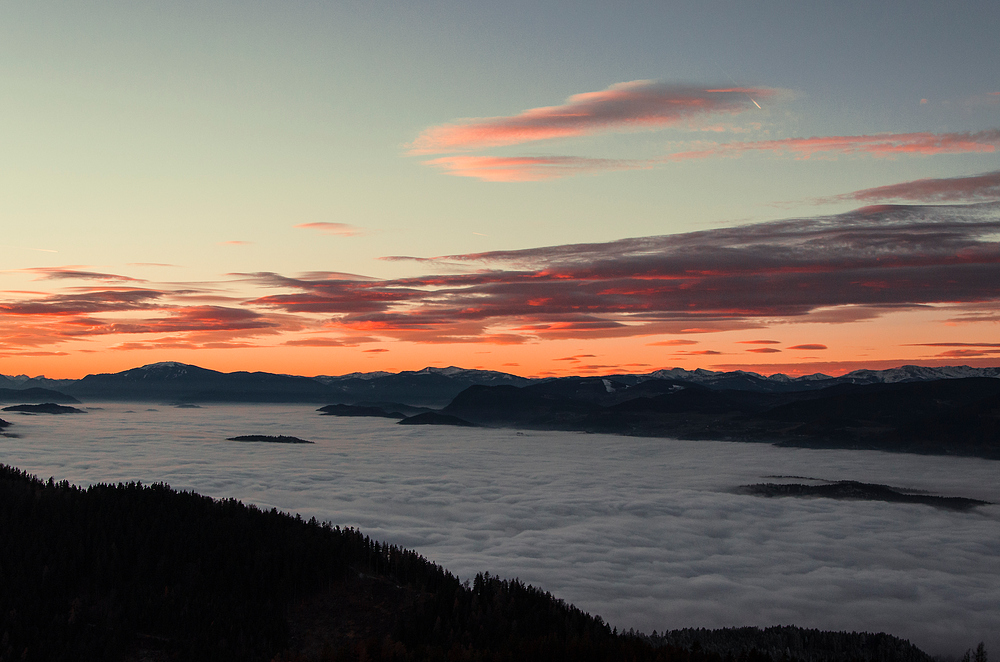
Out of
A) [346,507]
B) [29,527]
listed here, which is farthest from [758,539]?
[29,527]

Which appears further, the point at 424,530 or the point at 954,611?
the point at 424,530

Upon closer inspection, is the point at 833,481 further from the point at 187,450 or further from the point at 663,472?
the point at 187,450

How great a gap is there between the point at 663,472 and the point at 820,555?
302ft

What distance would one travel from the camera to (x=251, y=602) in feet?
82.6

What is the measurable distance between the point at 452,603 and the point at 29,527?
19.2m

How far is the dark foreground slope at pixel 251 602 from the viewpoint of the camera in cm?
2144

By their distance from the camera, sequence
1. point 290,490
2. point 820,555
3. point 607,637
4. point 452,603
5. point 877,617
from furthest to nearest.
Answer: point 290,490 < point 820,555 < point 877,617 < point 452,603 < point 607,637

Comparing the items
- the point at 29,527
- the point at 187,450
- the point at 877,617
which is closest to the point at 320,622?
the point at 29,527

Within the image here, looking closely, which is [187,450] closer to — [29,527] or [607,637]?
[29,527]

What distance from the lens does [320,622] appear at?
24.7m

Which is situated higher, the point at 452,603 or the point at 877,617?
the point at 452,603

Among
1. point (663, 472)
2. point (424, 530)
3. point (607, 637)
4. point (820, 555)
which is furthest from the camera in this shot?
point (663, 472)

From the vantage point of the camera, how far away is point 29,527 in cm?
2997

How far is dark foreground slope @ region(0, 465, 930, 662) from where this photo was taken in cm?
2144
